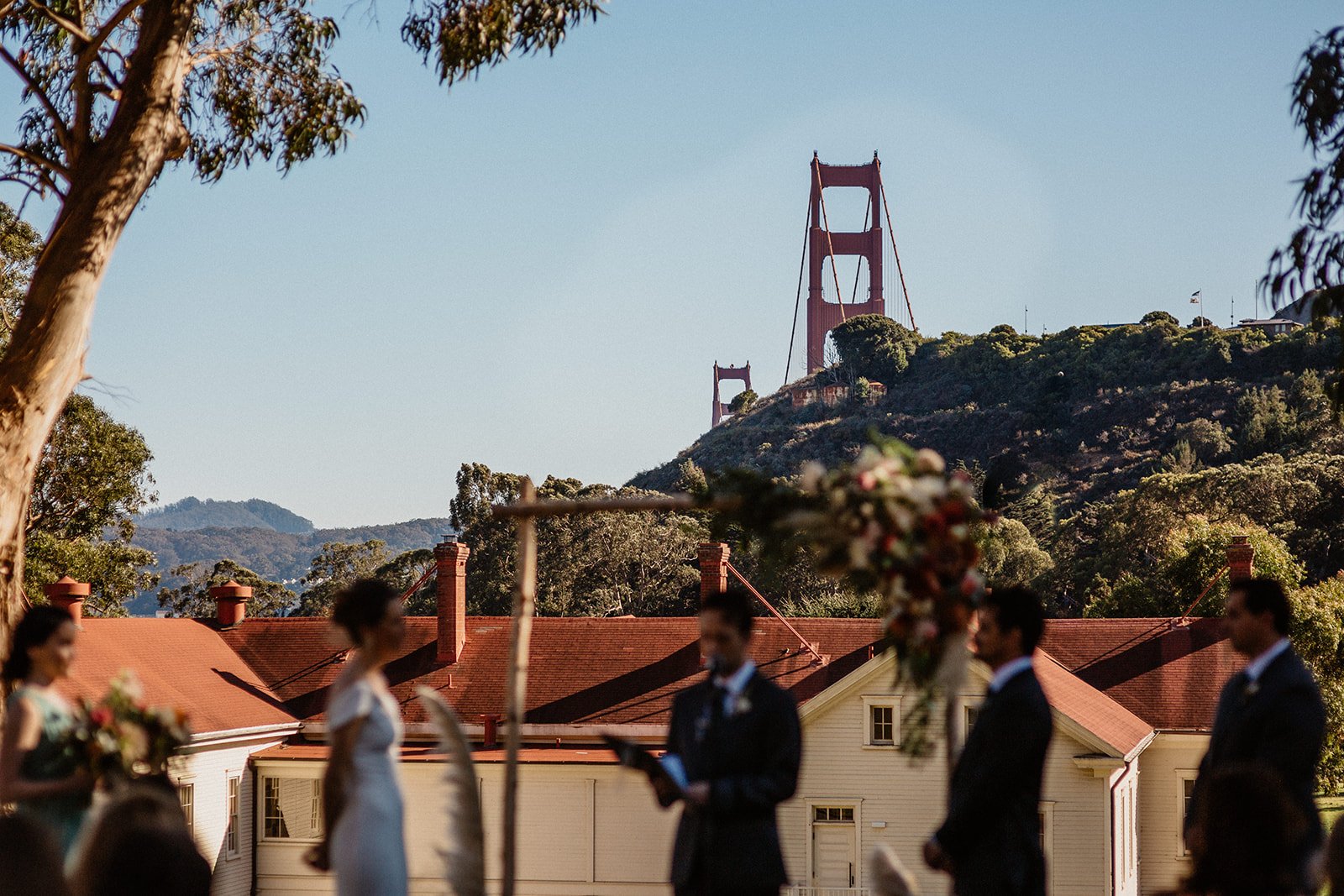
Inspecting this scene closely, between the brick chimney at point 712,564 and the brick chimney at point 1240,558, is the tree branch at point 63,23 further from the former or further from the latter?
the brick chimney at point 1240,558

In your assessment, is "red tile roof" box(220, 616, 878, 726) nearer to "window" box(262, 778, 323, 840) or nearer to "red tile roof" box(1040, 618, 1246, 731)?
"window" box(262, 778, 323, 840)

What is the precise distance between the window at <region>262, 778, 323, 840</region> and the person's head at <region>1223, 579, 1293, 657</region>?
21.6 m

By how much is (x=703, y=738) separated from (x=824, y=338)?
146 metres

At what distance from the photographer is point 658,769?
20.7ft

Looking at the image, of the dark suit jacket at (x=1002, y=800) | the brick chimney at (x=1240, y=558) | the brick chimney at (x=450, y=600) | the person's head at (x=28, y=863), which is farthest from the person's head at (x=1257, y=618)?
the brick chimney at (x=1240, y=558)

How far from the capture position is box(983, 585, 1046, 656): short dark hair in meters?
6.32

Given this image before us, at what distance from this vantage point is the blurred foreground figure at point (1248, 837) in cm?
458

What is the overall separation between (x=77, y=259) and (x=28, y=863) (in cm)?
843

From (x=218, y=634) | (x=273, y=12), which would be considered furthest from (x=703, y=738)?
(x=218, y=634)

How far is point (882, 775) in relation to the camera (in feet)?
84.0

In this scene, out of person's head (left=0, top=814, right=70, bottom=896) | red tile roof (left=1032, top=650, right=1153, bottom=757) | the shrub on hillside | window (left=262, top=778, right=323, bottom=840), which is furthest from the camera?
the shrub on hillside

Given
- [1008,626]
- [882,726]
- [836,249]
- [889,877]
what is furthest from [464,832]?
[836,249]

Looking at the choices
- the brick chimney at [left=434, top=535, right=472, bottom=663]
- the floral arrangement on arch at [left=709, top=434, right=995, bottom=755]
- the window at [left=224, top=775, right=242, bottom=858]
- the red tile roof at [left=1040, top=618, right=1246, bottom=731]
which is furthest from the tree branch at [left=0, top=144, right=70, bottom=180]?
the red tile roof at [left=1040, top=618, right=1246, bottom=731]

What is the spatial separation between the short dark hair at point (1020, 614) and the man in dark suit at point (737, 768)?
0.91 meters
